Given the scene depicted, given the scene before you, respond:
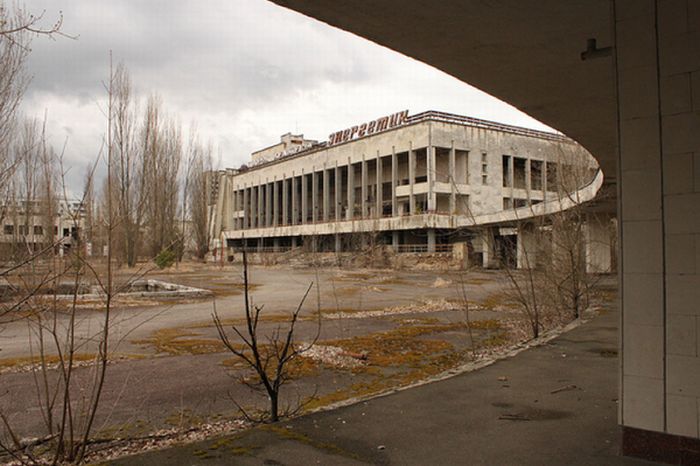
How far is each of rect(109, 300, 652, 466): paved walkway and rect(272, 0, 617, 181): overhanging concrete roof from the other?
2594 millimetres

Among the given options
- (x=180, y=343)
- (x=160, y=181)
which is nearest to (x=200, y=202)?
(x=160, y=181)

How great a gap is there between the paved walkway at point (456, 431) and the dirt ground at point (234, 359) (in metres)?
1.10

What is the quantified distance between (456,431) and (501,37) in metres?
3.69

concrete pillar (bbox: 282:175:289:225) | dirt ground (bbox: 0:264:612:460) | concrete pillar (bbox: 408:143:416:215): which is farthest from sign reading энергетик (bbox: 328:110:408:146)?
dirt ground (bbox: 0:264:612:460)

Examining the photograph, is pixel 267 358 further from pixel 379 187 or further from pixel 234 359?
pixel 379 187

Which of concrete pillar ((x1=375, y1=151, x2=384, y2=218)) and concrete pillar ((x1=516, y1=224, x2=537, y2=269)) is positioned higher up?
concrete pillar ((x1=375, y1=151, x2=384, y2=218))

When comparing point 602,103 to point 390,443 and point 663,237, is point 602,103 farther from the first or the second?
point 390,443

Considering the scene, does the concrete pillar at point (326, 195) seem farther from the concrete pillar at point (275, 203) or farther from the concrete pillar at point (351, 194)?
the concrete pillar at point (275, 203)

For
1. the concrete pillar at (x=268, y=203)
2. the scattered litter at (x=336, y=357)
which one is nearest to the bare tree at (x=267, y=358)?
the scattered litter at (x=336, y=357)

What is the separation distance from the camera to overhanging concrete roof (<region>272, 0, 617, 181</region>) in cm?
436

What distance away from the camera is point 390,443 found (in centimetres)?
423

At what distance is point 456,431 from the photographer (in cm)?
450

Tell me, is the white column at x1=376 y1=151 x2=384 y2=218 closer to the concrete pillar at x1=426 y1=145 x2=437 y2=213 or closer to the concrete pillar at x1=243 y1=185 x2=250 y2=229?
the concrete pillar at x1=426 y1=145 x2=437 y2=213

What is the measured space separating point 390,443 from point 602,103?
6.13 meters
